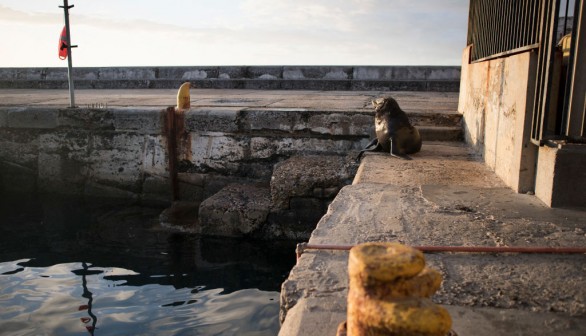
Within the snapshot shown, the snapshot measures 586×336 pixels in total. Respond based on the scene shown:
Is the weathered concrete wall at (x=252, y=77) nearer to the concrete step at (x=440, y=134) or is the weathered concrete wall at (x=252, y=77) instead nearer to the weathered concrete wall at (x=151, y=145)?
the concrete step at (x=440, y=134)

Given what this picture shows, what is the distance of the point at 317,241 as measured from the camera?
8.23 feet

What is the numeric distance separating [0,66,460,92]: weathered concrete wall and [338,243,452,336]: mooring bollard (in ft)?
32.6

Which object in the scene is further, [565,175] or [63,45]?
[63,45]

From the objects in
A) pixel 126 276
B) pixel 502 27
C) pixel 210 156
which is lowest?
pixel 126 276

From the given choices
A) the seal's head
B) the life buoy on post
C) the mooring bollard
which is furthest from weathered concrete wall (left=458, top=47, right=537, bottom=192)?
the life buoy on post

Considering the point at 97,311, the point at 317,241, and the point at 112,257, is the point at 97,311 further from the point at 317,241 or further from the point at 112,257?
the point at 317,241

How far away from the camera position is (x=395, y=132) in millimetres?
5090

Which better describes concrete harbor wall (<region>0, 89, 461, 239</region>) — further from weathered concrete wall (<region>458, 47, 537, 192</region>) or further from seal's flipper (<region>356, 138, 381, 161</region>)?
weathered concrete wall (<region>458, 47, 537, 192</region>)

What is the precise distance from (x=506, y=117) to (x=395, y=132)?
4.42 feet

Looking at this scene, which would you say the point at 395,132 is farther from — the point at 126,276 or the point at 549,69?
the point at 126,276

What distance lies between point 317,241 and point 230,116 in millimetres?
3946

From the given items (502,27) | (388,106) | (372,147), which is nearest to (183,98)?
(372,147)

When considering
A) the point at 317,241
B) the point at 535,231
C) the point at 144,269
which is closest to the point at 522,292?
the point at 535,231

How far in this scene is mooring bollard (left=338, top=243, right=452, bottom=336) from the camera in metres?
1.25
